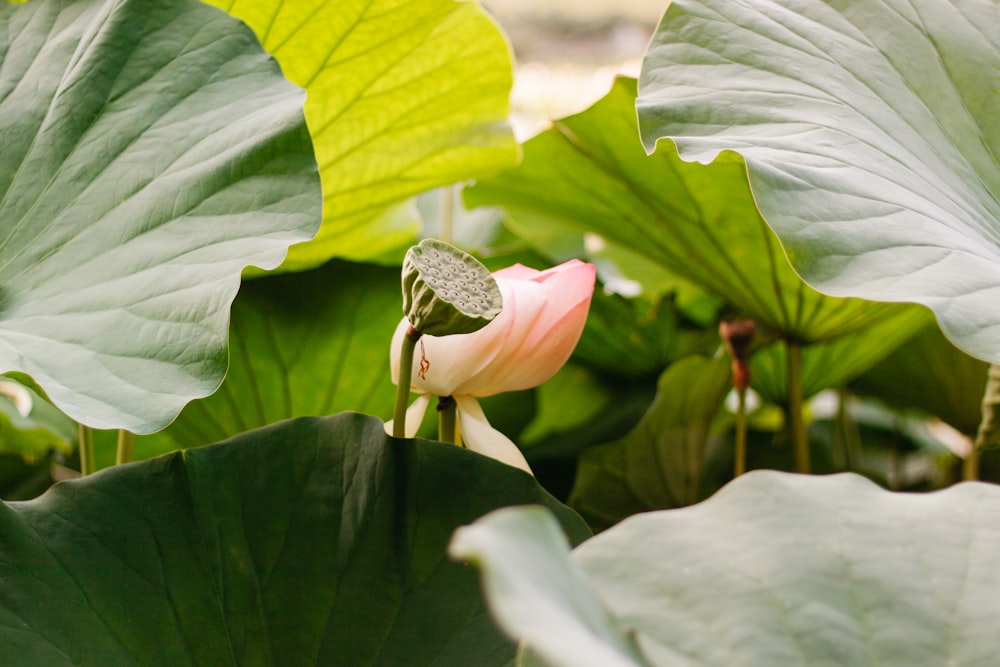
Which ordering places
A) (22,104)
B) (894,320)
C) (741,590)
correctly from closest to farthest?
(741,590) → (22,104) → (894,320)

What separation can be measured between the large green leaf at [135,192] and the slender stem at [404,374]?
9 centimetres

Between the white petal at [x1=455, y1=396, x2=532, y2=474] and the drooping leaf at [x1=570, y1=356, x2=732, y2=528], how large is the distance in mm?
236

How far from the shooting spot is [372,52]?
624mm

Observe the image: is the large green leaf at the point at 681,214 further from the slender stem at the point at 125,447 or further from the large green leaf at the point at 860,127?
the slender stem at the point at 125,447

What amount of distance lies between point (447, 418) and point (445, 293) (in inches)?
5.2

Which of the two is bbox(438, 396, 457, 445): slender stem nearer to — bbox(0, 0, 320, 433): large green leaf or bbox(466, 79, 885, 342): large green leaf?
bbox(0, 0, 320, 433): large green leaf

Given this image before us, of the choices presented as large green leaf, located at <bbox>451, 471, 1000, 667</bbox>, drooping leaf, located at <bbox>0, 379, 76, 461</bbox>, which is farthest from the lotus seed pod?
drooping leaf, located at <bbox>0, 379, 76, 461</bbox>

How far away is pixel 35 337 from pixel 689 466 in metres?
0.49

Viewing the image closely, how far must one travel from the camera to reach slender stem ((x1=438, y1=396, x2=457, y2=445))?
469mm

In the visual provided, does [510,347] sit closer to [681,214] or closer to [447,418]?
[447,418]

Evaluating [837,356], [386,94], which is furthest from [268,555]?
[837,356]

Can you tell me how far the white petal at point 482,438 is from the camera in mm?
434

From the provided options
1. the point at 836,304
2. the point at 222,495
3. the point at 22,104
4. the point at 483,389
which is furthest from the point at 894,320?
the point at 22,104

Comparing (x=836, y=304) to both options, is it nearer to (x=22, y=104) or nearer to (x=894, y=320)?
(x=894, y=320)
